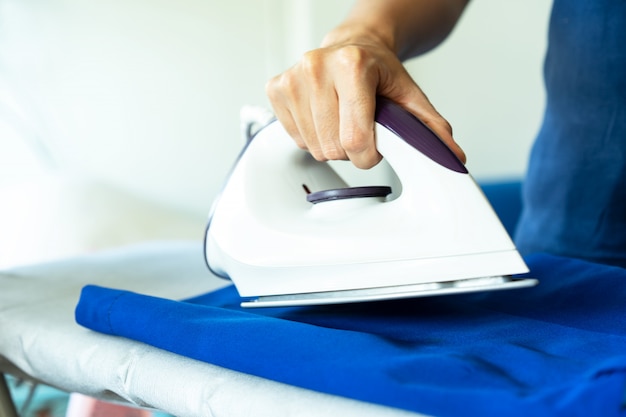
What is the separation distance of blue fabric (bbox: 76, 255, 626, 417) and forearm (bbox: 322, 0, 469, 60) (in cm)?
35

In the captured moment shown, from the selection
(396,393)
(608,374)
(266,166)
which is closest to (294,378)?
(396,393)

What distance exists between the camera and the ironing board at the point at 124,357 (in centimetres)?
50

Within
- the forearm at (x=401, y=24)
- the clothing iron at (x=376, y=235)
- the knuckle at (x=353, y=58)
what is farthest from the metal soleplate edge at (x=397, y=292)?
the forearm at (x=401, y=24)

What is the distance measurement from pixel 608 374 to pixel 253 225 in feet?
1.33

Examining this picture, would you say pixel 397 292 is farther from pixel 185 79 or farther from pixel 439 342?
pixel 185 79

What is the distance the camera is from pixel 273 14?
2.42 metres

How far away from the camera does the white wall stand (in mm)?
1962

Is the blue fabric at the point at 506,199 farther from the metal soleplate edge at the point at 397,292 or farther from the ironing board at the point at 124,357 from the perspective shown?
the metal soleplate edge at the point at 397,292

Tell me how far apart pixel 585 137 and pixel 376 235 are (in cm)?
50

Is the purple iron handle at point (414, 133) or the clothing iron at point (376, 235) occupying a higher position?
the purple iron handle at point (414, 133)

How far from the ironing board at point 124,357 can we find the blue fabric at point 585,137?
0.53 meters

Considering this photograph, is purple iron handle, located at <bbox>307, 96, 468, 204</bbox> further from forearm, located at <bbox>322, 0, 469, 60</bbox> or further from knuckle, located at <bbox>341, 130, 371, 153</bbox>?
forearm, located at <bbox>322, 0, 469, 60</bbox>

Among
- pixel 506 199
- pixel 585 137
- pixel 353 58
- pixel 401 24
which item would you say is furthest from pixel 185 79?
Answer: pixel 353 58

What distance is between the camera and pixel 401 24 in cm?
93
